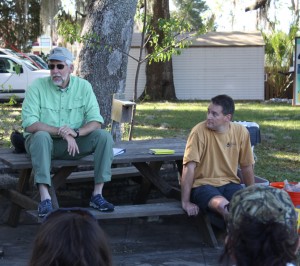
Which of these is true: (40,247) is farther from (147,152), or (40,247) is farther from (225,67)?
(225,67)

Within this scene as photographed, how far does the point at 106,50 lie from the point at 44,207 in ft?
9.75

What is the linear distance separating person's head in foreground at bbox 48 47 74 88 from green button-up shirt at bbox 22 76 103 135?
10 cm

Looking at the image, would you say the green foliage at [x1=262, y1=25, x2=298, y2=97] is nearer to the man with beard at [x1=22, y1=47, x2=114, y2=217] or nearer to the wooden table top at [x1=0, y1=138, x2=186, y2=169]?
the wooden table top at [x1=0, y1=138, x2=186, y2=169]

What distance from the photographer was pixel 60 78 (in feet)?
18.0

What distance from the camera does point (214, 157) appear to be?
5.35 m

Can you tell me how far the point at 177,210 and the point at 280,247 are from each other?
322cm

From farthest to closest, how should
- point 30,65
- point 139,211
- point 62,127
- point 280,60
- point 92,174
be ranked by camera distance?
point 280,60 < point 30,65 < point 92,174 < point 62,127 < point 139,211

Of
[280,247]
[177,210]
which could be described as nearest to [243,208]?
[280,247]

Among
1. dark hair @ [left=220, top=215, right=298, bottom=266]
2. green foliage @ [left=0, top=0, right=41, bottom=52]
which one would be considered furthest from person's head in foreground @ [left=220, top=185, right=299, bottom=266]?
green foliage @ [left=0, top=0, right=41, bottom=52]

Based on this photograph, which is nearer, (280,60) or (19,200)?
(19,200)

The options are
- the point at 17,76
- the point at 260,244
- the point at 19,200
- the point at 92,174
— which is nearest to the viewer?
the point at 260,244

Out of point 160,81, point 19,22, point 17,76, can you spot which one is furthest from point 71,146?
point 19,22

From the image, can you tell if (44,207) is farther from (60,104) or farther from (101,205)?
(60,104)

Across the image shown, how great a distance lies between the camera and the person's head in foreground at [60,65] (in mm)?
5465
